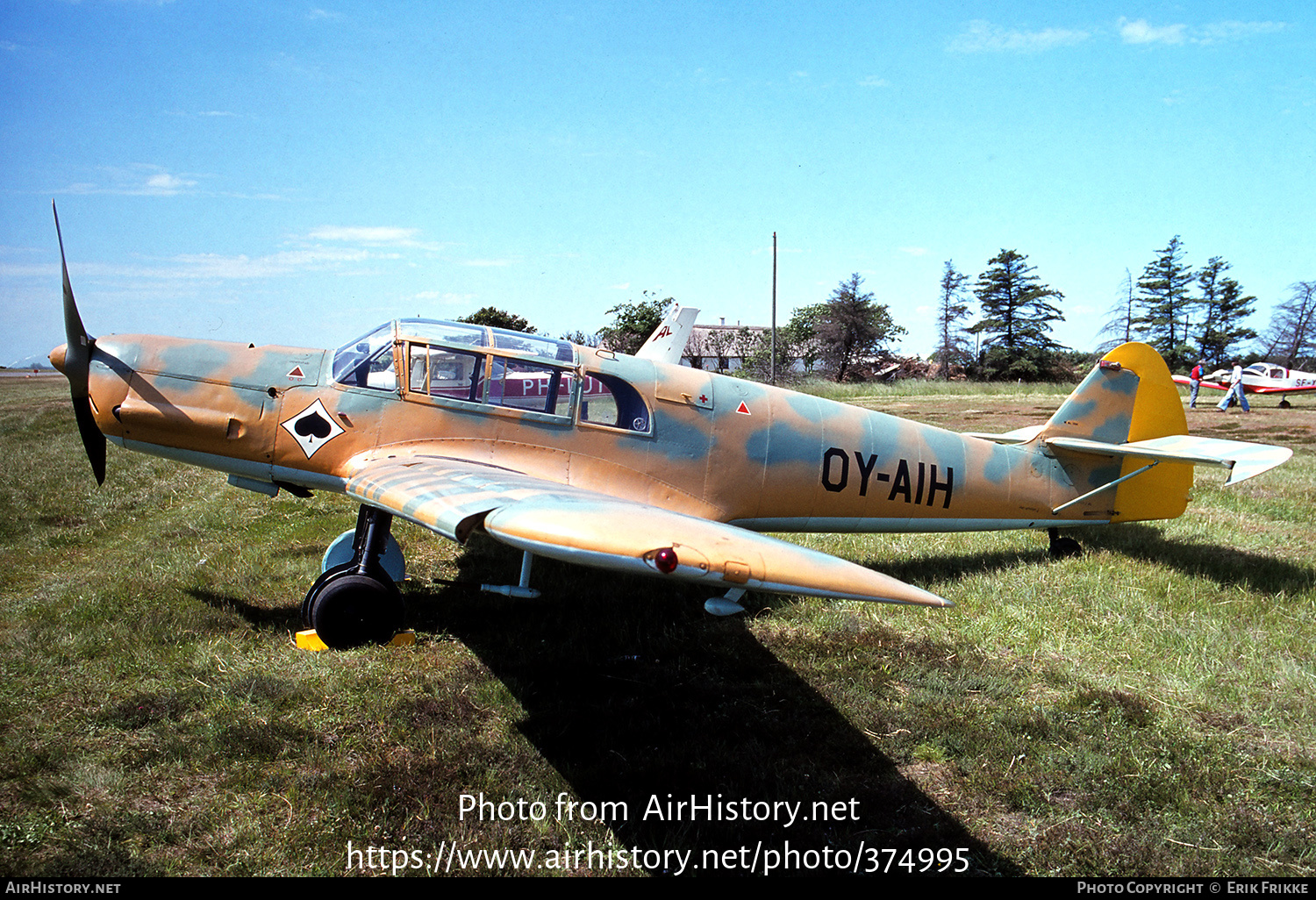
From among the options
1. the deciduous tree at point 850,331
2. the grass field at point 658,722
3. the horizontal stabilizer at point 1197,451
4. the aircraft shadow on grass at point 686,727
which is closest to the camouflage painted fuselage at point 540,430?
the grass field at point 658,722

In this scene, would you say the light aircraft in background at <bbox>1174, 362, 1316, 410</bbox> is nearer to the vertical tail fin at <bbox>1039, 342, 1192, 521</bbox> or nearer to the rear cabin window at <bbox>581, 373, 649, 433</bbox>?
the vertical tail fin at <bbox>1039, 342, 1192, 521</bbox>

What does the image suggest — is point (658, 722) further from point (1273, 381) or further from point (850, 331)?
point (850, 331)

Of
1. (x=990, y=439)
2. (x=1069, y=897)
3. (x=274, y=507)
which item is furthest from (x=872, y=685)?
(x=274, y=507)

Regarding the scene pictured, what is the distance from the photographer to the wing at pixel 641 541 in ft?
9.84

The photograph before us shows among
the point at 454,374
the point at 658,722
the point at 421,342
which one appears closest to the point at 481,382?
the point at 454,374

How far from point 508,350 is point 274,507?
19.3 feet

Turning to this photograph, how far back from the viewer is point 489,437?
5.86 metres

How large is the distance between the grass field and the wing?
128 centimetres

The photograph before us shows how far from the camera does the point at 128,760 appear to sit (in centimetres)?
389

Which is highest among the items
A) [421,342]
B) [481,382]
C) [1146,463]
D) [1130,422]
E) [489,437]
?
[421,342]

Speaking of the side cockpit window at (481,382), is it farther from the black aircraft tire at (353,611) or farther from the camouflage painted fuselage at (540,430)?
the black aircraft tire at (353,611)

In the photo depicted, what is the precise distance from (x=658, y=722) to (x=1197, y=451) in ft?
19.5

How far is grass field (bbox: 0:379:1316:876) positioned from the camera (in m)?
3.44

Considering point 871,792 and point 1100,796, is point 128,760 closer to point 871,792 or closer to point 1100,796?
point 871,792
